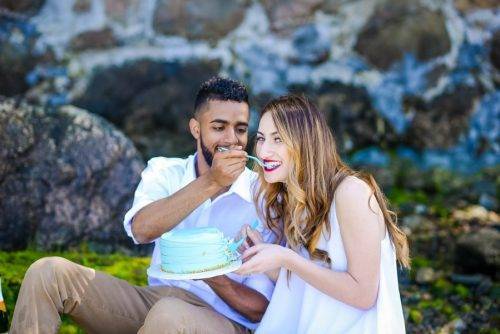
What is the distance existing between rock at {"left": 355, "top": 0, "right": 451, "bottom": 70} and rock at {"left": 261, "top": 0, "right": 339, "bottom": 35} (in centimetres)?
36

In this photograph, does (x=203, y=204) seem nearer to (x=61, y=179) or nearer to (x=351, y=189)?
(x=351, y=189)

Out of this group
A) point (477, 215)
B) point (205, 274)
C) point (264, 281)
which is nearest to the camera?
point (205, 274)

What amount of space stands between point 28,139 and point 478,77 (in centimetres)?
357

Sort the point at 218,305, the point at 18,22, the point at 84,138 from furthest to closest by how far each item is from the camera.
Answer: the point at 18,22 < the point at 84,138 < the point at 218,305

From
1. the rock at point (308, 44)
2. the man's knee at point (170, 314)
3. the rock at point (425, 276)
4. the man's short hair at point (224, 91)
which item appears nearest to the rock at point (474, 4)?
the rock at point (308, 44)

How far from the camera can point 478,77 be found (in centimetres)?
635

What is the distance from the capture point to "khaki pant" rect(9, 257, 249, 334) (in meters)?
3.13

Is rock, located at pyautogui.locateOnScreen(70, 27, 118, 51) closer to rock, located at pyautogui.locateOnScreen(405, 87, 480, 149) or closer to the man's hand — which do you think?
rock, located at pyautogui.locateOnScreen(405, 87, 480, 149)

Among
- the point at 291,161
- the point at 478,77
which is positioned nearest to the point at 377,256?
the point at 291,161

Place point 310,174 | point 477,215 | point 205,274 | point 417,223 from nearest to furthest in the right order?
point 205,274
point 310,174
point 417,223
point 477,215

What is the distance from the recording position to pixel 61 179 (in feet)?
15.2

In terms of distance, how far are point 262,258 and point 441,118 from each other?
3609 mm

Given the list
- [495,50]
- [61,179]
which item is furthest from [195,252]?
[495,50]

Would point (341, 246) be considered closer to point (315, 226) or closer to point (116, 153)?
point (315, 226)
